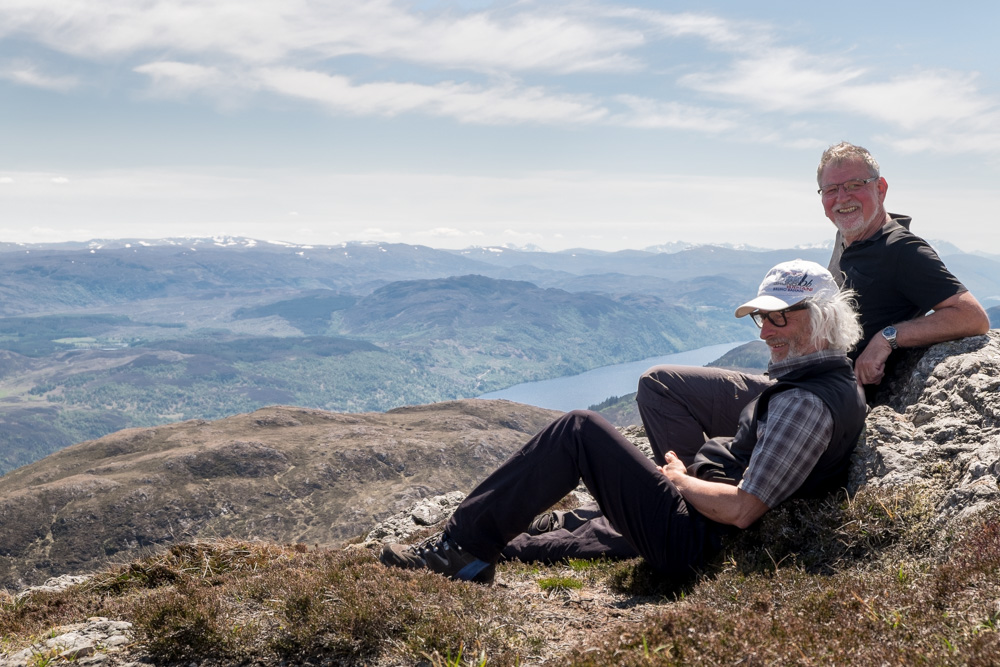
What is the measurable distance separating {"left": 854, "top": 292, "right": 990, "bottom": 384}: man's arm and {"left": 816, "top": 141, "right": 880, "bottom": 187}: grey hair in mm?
A: 1844

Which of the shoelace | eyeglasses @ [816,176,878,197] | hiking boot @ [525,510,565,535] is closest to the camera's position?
the shoelace

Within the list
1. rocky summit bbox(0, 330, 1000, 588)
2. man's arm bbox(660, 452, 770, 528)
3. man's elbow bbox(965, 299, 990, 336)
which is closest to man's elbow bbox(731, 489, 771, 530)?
man's arm bbox(660, 452, 770, 528)

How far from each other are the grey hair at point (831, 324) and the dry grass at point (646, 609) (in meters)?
1.39

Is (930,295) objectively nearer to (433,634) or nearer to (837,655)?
(837,655)

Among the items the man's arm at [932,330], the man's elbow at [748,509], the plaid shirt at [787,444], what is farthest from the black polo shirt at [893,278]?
the man's elbow at [748,509]

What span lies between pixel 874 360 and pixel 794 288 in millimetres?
2861

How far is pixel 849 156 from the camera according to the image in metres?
8.14

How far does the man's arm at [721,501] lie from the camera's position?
5.36 m

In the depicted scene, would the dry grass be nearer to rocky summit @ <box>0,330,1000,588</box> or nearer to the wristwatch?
the wristwatch

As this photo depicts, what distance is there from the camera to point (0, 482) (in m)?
151

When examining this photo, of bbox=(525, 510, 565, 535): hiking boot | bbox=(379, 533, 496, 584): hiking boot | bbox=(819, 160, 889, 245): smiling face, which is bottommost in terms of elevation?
bbox=(525, 510, 565, 535): hiking boot

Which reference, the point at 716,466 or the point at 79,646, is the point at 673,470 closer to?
the point at 716,466

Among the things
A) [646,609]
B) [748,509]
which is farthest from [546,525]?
[748,509]

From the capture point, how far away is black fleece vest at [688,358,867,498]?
535 centimetres
